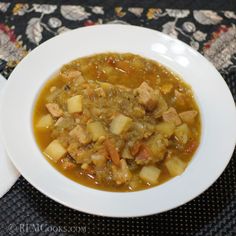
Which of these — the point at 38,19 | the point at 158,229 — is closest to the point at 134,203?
the point at 158,229

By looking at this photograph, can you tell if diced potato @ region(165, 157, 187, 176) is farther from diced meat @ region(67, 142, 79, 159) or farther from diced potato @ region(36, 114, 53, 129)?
diced potato @ region(36, 114, 53, 129)

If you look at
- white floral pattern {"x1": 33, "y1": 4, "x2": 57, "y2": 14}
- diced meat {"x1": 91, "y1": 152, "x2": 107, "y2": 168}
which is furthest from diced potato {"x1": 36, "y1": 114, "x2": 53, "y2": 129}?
white floral pattern {"x1": 33, "y1": 4, "x2": 57, "y2": 14}

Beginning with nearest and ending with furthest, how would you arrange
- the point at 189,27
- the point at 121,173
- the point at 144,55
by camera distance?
the point at 121,173
the point at 144,55
the point at 189,27

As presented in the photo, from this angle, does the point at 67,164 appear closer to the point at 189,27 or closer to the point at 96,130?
the point at 96,130

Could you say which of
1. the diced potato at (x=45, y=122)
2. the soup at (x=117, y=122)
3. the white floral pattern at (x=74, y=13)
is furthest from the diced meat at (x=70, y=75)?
the white floral pattern at (x=74, y=13)

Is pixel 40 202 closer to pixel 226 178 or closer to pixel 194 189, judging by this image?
pixel 194 189

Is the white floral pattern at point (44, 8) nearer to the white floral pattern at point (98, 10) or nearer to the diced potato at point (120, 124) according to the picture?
the white floral pattern at point (98, 10)

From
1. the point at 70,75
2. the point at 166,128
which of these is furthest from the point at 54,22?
the point at 166,128
